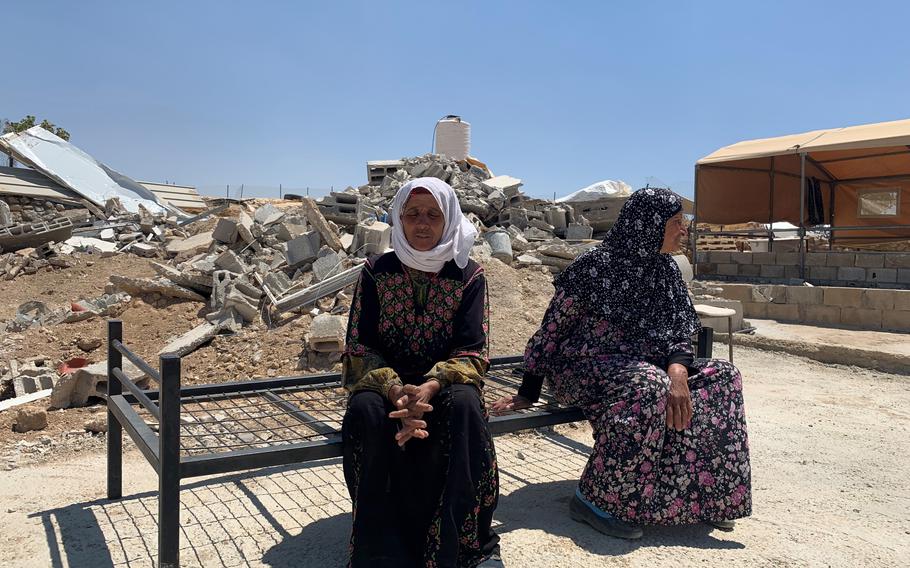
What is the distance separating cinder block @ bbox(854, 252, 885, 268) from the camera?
10.3 m

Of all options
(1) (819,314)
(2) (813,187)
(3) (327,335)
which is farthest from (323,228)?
(2) (813,187)

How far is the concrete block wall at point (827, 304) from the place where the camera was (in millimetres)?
8844

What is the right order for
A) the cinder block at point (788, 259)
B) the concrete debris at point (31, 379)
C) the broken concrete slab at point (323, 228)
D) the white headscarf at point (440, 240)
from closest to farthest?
the white headscarf at point (440, 240) → the concrete debris at point (31, 379) → the broken concrete slab at point (323, 228) → the cinder block at point (788, 259)

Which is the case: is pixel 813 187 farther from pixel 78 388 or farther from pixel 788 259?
pixel 78 388

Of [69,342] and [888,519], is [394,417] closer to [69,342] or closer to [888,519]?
[888,519]

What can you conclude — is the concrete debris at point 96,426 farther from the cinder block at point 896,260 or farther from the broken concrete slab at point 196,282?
the cinder block at point 896,260

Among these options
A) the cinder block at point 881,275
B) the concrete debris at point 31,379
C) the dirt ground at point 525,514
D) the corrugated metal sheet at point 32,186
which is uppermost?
the corrugated metal sheet at point 32,186

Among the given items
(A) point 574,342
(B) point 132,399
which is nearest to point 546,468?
(A) point 574,342

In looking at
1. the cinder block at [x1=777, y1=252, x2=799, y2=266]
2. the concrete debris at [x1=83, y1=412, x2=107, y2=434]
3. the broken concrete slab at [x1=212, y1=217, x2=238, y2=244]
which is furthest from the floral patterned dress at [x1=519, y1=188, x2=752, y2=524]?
the cinder block at [x1=777, y1=252, x2=799, y2=266]

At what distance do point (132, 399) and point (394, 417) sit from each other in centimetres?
173

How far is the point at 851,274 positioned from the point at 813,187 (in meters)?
3.39

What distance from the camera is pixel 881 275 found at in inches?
399

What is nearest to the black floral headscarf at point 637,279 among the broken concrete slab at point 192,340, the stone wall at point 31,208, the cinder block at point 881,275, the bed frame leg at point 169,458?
the bed frame leg at point 169,458

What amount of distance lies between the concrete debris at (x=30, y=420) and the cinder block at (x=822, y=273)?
10872 mm
